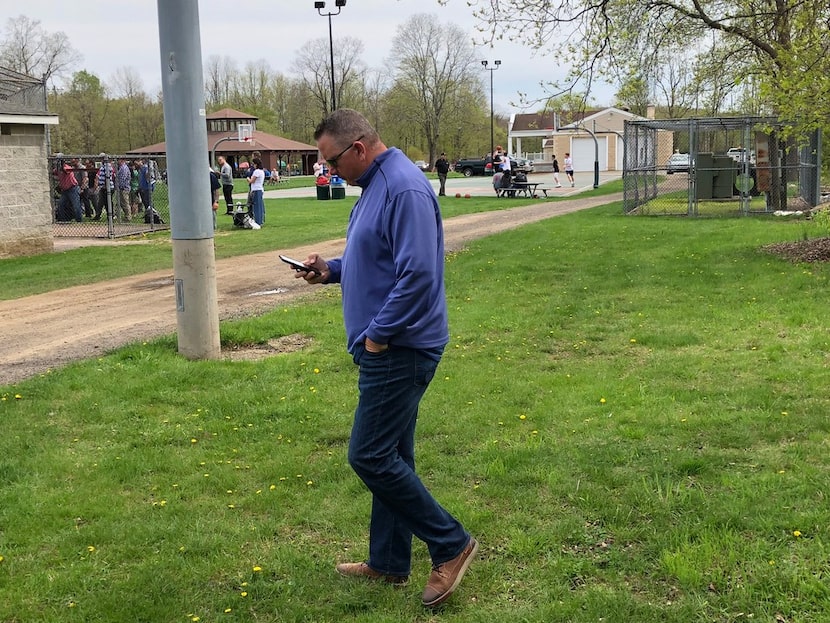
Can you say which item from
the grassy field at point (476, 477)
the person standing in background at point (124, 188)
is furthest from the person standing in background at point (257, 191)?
the grassy field at point (476, 477)

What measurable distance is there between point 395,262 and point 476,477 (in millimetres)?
1978

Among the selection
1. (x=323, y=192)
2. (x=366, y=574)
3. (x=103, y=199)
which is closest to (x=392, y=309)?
(x=366, y=574)

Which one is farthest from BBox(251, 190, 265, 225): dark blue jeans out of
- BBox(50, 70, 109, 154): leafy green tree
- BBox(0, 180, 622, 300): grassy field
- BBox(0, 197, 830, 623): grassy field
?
BBox(50, 70, 109, 154): leafy green tree

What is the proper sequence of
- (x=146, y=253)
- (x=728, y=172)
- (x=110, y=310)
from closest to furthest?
(x=110, y=310) < (x=146, y=253) < (x=728, y=172)

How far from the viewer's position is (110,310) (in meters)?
10.3

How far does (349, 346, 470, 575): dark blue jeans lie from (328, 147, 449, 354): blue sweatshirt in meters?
0.09

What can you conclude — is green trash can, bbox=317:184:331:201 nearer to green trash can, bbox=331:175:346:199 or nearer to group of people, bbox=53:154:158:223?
green trash can, bbox=331:175:346:199

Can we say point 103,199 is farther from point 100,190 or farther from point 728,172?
point 728,172

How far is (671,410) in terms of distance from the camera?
220 inches

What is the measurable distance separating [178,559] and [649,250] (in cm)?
1132

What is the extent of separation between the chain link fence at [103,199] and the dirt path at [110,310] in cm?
727

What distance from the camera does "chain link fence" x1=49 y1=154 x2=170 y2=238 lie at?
21.3 metres

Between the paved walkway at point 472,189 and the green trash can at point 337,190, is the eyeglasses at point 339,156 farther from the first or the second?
the green trash can at point 337,190

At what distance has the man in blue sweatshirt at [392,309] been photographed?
3.04m
